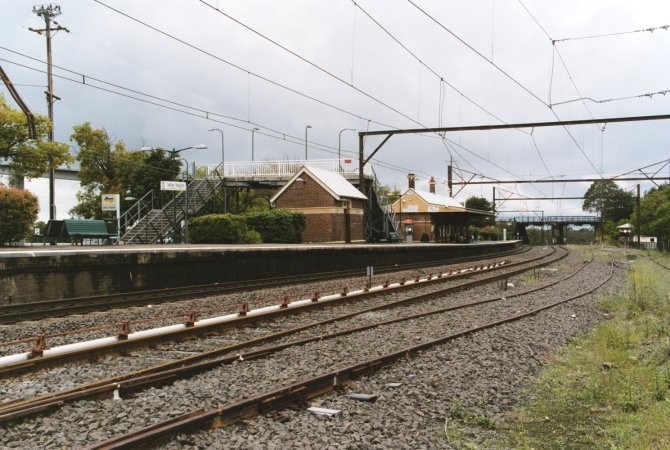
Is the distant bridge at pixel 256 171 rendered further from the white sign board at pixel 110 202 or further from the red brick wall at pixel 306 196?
the white sign board at pixel 110 202

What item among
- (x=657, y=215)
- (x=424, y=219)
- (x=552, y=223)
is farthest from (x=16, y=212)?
(x=552, y=223)

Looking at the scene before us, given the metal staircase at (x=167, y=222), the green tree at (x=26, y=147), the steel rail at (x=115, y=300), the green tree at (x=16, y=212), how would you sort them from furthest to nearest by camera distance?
1. the metal staircase at (x=167, y=222)
2. the green tree at (x=26, y=147)
3. the green tree at (x=16, y=212)
4. the steel rail at (x=115, y=300)

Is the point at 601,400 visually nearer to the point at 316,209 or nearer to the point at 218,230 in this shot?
the point at 218,230

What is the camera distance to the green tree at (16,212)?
2075 cm

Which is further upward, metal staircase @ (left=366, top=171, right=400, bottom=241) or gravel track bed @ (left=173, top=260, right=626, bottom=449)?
metal staircase @ (left=366, top=171, right=400, bottom=241)

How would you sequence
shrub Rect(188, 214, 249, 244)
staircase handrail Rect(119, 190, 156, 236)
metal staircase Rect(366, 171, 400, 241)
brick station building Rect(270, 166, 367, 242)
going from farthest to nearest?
metal staircase Rect(366, 171, 400, 241)
brick station building Rect(270, 166, 367, 242)
staircase handrail Rect(119, 190, 156, 236)
shrub Rect(188, 214, 249, 244)

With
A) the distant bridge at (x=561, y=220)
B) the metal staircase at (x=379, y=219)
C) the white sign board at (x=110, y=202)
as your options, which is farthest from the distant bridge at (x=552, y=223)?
the white sign board at (x=110, y=202)

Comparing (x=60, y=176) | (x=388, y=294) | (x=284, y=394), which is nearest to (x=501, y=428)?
Answer: (x=284, y=394)

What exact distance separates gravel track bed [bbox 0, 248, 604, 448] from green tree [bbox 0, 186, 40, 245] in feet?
52.9

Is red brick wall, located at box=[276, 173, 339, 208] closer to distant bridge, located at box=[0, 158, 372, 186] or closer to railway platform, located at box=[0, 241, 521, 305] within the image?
distant bridge, located at box=[0, 158, 372, 186]

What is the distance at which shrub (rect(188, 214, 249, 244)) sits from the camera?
1246 inches

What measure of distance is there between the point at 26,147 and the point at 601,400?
27239 mm

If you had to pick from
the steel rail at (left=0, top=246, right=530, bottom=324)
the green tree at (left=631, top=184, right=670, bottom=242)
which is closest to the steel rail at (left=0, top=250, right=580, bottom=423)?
the steel rail at (left=0, top=246, right=530, bottom=324)

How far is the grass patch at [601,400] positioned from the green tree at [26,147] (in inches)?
984
